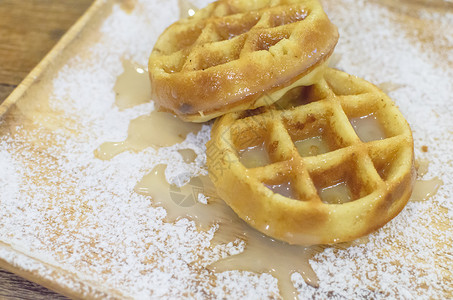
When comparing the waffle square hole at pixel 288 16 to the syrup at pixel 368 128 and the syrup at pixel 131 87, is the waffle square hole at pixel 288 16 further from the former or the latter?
the syrup at pixel 131 87

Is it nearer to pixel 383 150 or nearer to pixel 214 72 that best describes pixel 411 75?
pixel 383 150

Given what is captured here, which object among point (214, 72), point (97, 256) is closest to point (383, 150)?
point (214, 72)

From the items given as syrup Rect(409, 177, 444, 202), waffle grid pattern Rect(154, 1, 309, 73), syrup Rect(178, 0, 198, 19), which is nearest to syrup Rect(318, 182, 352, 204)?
syrup Rect(409, 177, 444, 202)

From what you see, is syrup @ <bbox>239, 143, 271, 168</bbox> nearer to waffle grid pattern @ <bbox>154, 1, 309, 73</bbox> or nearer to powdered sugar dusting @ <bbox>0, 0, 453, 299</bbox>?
powdered sugar dusting @ <bbox>0, 0, 453, 299</bbox>

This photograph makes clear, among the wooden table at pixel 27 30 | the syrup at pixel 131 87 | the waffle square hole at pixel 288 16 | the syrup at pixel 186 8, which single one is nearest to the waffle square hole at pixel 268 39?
the waffle square hole at pixel 288 16

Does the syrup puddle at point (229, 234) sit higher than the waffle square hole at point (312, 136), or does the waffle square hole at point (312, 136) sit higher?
the waffle square hole at point (312, 136)

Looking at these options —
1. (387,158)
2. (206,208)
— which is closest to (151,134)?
(206,208)
